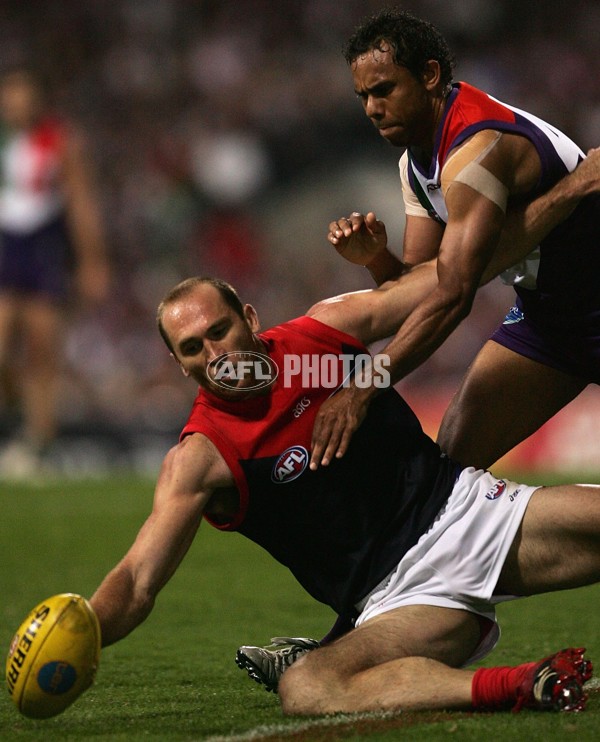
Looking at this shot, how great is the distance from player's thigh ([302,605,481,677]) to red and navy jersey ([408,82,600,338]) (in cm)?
137

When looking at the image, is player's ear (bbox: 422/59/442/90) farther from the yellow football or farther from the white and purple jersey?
the yellow football

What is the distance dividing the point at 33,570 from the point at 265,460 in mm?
3553

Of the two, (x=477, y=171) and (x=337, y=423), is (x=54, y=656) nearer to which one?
(x=337, y=423)

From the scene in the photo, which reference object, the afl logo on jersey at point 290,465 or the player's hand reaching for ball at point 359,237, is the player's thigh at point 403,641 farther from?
the player's hand reaching for ball at point 359,237

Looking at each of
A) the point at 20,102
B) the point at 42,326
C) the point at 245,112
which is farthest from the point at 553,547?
the point at 245,112

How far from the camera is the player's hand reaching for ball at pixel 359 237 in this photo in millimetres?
4598

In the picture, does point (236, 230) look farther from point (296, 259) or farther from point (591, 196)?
point (591, 196)

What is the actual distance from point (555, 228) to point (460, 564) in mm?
1367

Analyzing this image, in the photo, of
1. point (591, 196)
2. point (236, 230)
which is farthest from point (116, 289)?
point (591, 196)

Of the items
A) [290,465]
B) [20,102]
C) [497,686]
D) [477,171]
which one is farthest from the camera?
[20,102]

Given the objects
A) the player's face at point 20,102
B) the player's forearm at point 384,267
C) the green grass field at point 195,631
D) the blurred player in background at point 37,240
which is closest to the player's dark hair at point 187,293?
the player's forearm at point 384,267

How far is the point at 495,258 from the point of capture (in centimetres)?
457

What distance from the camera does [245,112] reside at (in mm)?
18266

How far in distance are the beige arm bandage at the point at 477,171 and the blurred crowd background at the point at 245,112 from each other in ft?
38.3
